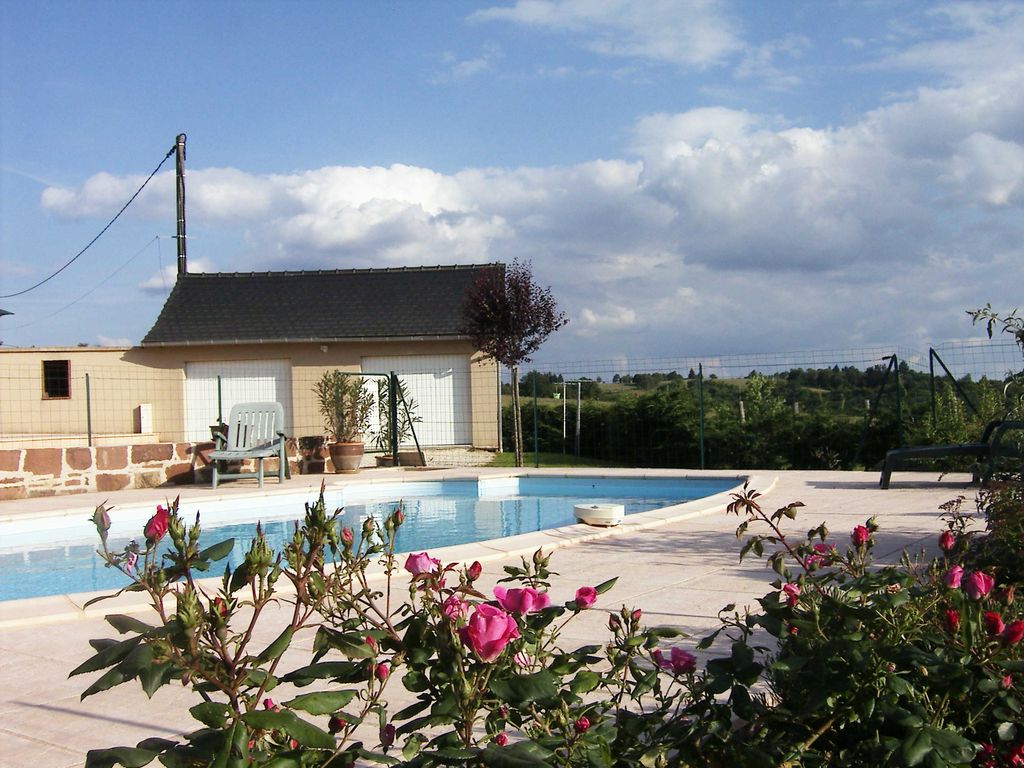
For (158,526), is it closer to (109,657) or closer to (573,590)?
(109,657)

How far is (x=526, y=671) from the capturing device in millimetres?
1793

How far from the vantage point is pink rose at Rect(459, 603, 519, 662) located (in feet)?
4.47

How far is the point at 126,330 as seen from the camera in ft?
67.8

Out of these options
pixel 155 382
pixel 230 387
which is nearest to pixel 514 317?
pixel 230 387

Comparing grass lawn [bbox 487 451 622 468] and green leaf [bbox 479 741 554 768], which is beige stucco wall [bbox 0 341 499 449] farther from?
green leaf [bbox 479 741 554 768]

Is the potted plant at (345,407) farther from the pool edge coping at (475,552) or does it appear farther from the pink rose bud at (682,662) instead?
the pink rose bud at (682,662)

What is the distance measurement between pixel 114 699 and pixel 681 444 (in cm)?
1178

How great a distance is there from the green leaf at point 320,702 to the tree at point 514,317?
12.7m

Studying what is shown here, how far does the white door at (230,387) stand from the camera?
18.4 meters

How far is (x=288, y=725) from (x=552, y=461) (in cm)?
1452

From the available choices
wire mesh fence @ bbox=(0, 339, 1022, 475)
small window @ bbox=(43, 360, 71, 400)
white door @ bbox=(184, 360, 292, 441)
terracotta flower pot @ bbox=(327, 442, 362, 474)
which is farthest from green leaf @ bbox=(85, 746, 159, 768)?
small window @ bbox=(43, 360, 71, 400)

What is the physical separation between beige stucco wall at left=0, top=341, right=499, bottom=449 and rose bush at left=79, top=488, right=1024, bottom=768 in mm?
15748

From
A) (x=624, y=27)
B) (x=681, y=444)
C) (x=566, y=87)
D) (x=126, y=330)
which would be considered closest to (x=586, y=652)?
(x=624, y=27)

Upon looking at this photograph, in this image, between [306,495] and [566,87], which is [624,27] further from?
[306,495]
